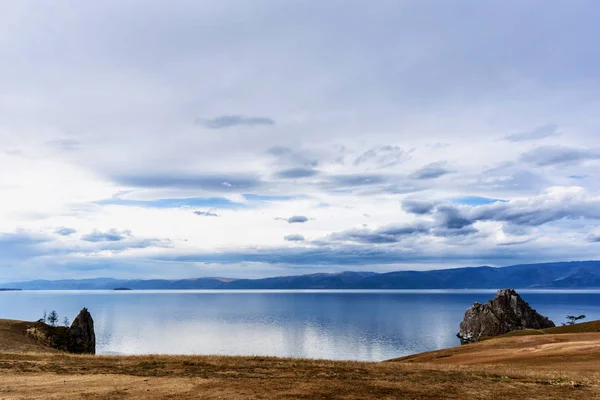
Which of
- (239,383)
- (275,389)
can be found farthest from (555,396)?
(239,383)

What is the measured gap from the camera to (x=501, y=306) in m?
154

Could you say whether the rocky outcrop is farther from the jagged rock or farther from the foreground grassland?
the foreground grassland

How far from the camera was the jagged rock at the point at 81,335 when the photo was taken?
8494cm

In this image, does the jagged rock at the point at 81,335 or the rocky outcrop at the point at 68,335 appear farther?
the jagged rock at the point at 81,335

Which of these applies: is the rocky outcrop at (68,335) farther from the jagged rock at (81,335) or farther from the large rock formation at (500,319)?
the large rock formation at (500,319)

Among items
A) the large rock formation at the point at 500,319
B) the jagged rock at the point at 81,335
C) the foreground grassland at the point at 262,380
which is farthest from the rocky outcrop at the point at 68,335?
the large rock formation at the point at 500,319

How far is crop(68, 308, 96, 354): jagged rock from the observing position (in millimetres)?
84938

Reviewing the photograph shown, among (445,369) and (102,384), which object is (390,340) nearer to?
(445,369)

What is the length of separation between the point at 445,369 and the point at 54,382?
96.2ft

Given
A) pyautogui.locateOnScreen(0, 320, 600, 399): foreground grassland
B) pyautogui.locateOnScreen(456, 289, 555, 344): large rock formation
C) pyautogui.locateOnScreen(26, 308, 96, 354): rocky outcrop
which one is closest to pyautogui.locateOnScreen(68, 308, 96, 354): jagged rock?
pyautogui.locateOnScreen(26, 308, 96, 354): rocky outcrop

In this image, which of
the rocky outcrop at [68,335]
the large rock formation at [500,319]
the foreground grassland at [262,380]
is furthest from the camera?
the large rock formation at [500,319]

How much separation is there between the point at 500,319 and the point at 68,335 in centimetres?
13897

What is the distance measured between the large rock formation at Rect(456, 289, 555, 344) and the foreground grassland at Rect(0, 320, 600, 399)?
119067 millimetres

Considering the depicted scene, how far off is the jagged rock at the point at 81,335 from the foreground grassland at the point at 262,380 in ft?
168
